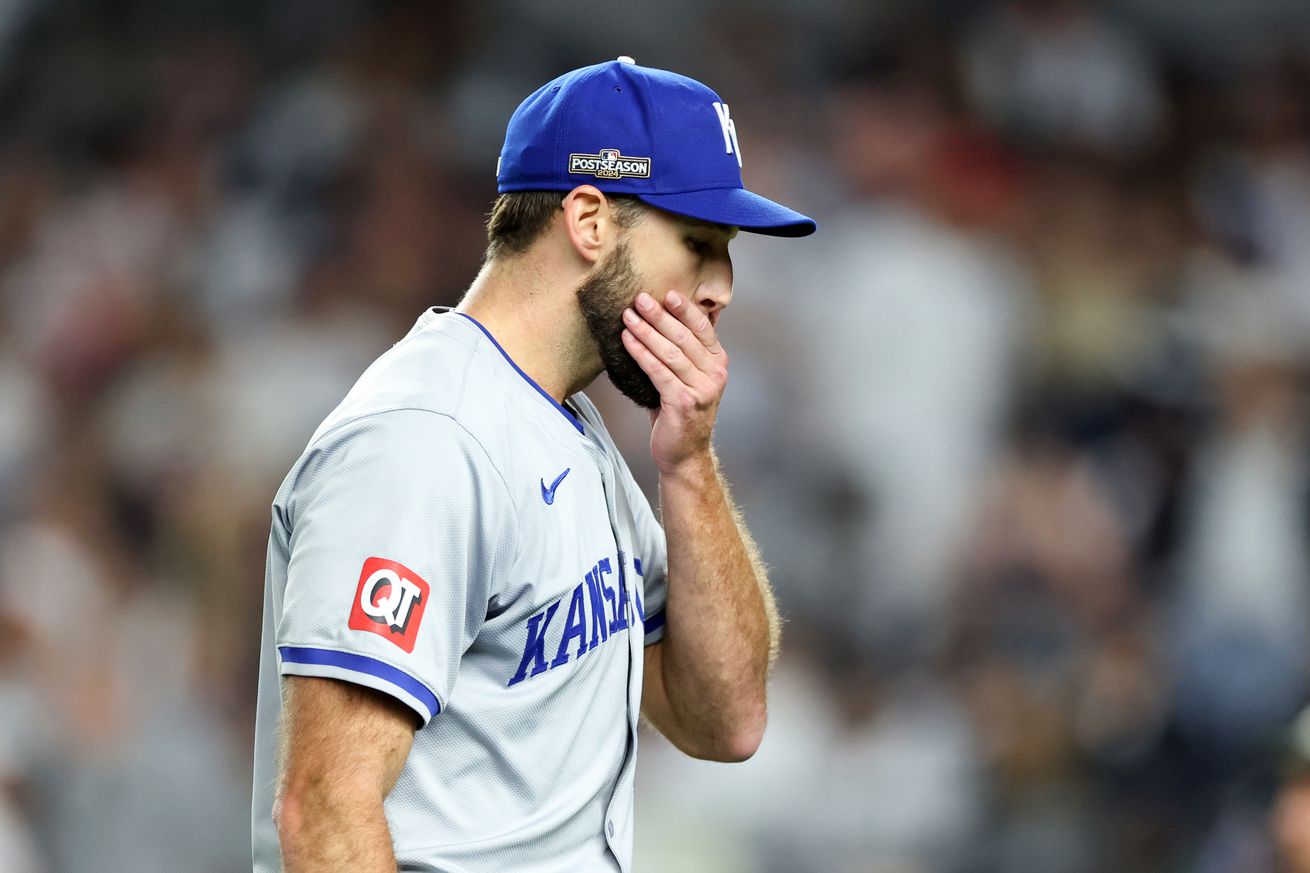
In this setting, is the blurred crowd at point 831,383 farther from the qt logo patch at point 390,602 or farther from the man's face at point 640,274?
the qt logo patch at point 390,602

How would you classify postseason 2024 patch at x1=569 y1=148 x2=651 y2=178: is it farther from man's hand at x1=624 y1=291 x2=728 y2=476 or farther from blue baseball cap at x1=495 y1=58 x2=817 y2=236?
man's hand at x1=624 y1=291 x2=728 y2=476

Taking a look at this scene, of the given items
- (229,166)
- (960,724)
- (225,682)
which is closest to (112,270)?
(229,166)

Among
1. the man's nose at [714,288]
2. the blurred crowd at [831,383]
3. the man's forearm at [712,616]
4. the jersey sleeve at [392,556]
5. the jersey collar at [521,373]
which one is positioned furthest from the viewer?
the blurred crowd at [831,383]

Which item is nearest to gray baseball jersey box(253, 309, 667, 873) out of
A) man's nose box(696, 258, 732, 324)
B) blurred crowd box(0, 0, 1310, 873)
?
man's nose box(696, 258, 732, 324)

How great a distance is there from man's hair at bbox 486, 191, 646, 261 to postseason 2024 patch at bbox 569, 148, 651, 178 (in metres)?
0.03

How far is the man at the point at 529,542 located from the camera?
2008 mm

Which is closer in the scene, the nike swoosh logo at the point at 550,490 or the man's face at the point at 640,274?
the nike swoosh logo at the point at 550,490

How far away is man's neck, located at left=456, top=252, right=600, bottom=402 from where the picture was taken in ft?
7.95

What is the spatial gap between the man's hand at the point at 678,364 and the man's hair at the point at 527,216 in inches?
5.1

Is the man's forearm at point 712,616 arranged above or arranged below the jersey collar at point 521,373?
below

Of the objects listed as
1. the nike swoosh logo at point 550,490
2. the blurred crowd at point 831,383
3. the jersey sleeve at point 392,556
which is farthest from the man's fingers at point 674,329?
the blurred crowd at point 831,383

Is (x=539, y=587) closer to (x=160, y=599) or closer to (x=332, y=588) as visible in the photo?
(x=332, y=588)

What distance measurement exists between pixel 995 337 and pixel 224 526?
283cm

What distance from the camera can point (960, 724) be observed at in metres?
5.37
